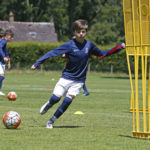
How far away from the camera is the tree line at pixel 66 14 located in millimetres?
69375

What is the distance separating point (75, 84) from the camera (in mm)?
9352

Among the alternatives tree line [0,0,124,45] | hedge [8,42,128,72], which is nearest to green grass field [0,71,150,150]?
hedge [8,42,128,72]

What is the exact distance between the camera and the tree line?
69.4 meters

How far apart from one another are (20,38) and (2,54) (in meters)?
50.3

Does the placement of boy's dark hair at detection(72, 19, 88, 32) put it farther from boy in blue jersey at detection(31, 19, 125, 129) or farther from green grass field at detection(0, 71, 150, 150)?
green grass field at detection(0, 71, 150, 150)

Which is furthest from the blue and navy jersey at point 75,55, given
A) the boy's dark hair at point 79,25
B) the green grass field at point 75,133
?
Result: the green grass field at point 75,133

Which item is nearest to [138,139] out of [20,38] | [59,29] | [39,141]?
[39,141]

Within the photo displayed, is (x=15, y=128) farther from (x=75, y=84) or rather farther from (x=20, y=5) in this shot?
(x=20, y=5)

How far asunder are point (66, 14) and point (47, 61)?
1496 inches

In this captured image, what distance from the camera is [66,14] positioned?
82.2 metres

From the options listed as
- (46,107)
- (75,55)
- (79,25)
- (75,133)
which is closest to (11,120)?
(46,107)

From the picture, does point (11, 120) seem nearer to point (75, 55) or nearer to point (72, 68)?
point (72, 68)

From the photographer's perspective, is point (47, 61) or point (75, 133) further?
point (47, 61)

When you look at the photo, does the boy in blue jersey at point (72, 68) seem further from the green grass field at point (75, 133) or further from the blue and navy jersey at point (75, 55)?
the green grass field at point (75, 133)
